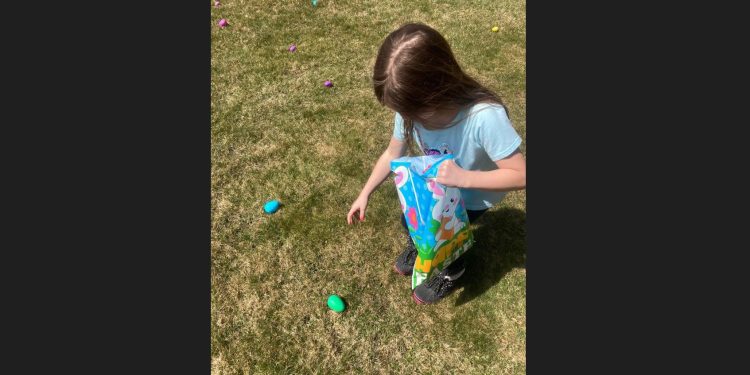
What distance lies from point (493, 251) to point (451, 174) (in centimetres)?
136

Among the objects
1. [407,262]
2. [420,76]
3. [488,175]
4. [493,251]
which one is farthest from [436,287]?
[420,76]

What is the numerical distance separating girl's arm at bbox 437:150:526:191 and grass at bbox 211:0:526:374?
3.73ft

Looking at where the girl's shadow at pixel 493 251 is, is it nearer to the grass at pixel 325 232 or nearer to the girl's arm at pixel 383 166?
the grass at pixel 325 232

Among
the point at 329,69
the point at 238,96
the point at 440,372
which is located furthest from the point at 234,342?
the point at 329,69

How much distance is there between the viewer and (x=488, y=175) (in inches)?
71.8

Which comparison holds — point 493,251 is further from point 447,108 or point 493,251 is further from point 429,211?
point 447,108

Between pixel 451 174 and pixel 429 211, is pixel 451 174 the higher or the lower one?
the higher one

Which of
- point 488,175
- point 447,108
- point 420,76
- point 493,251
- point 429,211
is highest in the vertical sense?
point 420,76

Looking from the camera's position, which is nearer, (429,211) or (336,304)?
(429,211)

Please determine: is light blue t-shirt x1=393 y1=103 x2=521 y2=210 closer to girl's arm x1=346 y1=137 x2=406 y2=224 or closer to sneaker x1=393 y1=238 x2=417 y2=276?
girl's arm x1=346 y1=137 x2=406 y2=224

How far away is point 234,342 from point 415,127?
5.29 feet

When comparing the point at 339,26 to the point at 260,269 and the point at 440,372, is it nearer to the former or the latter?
the point at 260,269

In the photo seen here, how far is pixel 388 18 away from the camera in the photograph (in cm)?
504

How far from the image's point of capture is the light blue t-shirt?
1.80 meters
